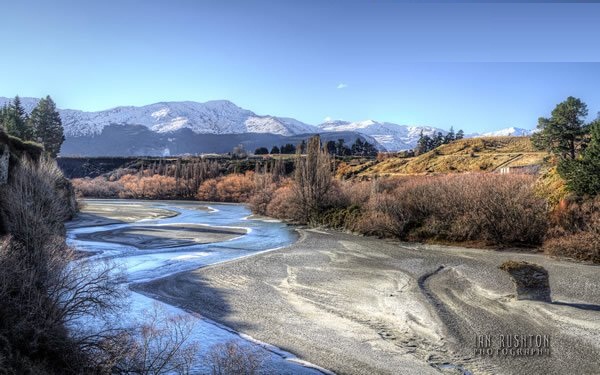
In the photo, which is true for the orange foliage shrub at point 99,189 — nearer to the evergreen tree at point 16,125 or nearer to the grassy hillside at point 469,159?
the evergreen tree at point 16,125

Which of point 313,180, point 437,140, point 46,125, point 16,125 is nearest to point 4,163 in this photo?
point 313,180

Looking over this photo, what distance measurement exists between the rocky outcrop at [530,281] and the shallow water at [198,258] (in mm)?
11343

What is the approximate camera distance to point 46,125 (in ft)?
304

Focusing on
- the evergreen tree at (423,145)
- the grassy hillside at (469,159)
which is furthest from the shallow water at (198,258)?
the evergreen tree at (423,145)

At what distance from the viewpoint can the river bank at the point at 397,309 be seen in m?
14.7

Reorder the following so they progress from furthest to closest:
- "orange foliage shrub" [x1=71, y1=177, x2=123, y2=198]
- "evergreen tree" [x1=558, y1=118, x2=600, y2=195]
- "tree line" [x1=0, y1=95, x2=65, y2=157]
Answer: "orange foliage shrub" [x1=71, y1=177, x2=123, y2=198] < "tree line" [x1=0, y1=95, x2=65, y2=157] < "evergreen tree" [x1=558, y1=118, x2=600, y2=195]

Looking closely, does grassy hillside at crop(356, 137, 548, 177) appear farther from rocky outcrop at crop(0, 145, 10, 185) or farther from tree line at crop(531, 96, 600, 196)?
rocky outcrop at crop(0, 145, 10, 185)

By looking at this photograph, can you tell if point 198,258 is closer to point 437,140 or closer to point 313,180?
point 313,180

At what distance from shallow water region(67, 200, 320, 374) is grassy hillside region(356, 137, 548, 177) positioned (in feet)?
142

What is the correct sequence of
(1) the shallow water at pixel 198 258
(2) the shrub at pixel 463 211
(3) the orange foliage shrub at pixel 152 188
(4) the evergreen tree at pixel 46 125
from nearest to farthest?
(1) the shallow water at pixel 198 258
(2) the shrub at pixel 463 211
(4) the evergreen tree at pixel 46 125
(3) the orange foliage shrub at pixel 152 188

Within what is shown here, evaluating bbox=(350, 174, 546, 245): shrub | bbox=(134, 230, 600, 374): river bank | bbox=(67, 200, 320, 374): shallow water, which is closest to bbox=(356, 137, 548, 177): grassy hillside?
bbox=(350, 174, 546, 245): shrub

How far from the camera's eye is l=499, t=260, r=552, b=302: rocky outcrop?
65.6 feet

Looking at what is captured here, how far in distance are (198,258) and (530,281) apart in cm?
2263

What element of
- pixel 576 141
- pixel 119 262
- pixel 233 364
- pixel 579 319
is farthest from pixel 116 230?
pixel 576 141
